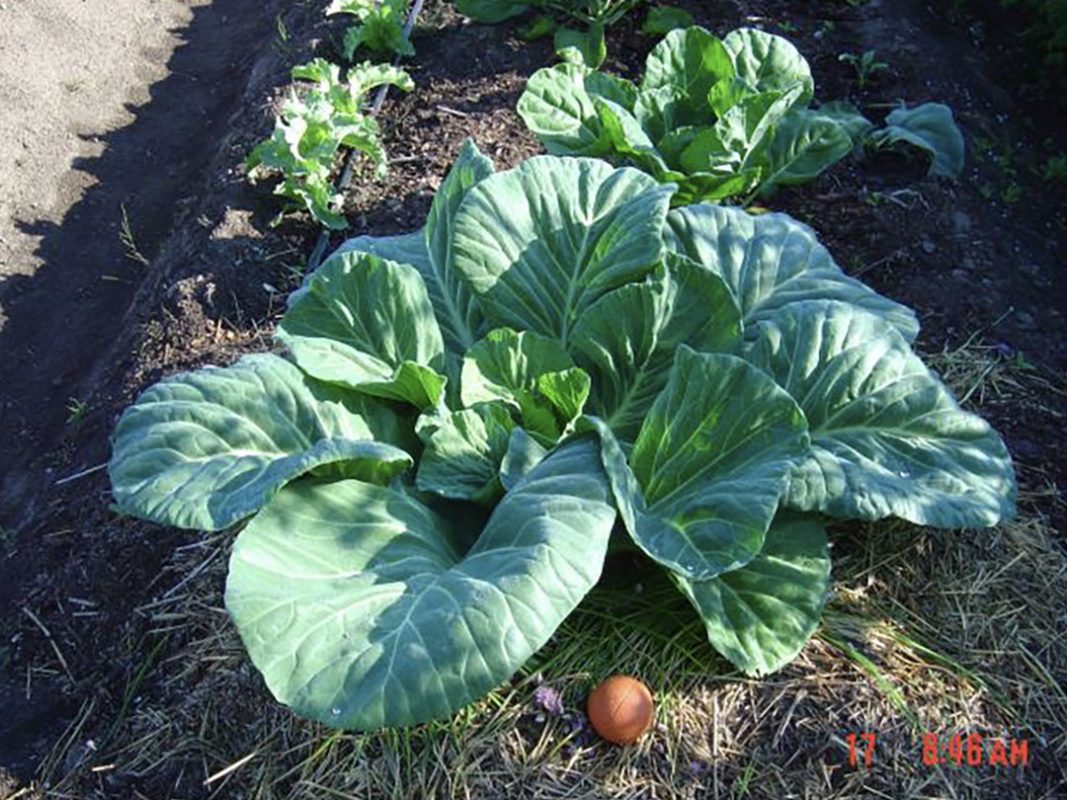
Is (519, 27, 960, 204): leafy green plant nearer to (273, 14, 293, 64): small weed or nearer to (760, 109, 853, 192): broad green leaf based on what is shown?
(760, 109, 853, 192): broad green leaf

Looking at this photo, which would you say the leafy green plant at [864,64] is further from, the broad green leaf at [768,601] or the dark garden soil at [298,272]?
the broad green leaf at [768,601]

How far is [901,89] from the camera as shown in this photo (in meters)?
4.66

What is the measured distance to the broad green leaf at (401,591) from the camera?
86.6 inches

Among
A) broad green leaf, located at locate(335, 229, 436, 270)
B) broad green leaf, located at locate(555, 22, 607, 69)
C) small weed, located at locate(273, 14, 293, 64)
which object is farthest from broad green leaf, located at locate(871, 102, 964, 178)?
small weed, located at locate(273, 14, 293, 64)

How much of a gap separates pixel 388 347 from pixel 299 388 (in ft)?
0.90

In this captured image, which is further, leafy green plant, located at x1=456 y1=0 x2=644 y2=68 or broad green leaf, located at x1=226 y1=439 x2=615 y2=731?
leafy green plant, located at x1=456 y1=0 x2=644 y2=68

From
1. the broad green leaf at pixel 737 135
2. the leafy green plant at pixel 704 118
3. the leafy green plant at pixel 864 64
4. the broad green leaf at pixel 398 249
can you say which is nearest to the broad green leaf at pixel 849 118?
the leafy green plant at pixel 704 118

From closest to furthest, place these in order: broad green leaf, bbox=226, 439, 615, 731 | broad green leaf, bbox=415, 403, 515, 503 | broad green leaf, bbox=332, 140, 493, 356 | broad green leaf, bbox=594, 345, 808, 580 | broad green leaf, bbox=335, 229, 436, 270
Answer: broad green leaf, bbox=226, 439, 615, 731, broad green leaf, bbox=594, 345, 808, 580, broad green leaf, bbox=415, 403, 515, 503, broad green leaf, bbox=332, 140, 493, 356, broad green leaf, bbox=335, 229, 436, 270

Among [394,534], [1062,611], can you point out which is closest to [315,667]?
[394,534]

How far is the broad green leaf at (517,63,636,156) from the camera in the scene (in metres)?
3.88

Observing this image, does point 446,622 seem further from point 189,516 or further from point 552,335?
point 552,335

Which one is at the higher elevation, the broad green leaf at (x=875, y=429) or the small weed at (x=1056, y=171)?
the broad green leaf at (x=875, y=429)

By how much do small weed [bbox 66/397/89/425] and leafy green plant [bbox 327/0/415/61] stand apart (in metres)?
A: 1.93

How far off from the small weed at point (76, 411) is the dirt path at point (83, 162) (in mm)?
16
